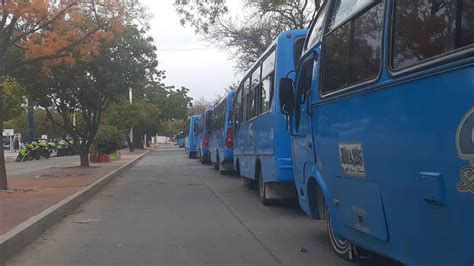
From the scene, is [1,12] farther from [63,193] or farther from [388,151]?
[388,151]

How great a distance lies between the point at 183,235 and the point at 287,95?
2.94 m

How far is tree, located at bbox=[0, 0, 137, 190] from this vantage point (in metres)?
12.7

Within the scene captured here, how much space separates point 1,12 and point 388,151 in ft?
36.2

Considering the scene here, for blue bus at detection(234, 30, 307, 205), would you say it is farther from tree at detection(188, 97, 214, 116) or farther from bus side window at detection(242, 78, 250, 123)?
tree at detection(188, 97, 214, 116)

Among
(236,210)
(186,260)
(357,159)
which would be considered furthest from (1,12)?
(357,159)

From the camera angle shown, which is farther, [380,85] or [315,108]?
[315,108]

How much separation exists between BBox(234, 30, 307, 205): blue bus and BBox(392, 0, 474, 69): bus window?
5329 millimetres

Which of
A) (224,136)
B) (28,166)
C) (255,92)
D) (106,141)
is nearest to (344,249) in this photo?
(255,92)

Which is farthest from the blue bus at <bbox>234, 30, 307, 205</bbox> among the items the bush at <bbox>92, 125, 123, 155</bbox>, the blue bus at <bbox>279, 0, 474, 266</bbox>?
the bush at <bbox>92, 125, 123, 155</bbox>

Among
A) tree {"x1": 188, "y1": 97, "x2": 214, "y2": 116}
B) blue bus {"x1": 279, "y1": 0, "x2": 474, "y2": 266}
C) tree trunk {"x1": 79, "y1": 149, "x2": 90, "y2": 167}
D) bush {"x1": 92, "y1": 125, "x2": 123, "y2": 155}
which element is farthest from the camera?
tree {"x1": 188, "y1": 97, "x2": 214, "y2": 116}

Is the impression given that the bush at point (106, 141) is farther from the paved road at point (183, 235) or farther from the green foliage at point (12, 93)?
the paved road at point (183, 235)

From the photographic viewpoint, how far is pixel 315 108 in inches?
253

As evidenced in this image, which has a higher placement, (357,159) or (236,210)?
(357,159)

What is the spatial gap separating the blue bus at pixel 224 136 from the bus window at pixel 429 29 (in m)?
14.1
